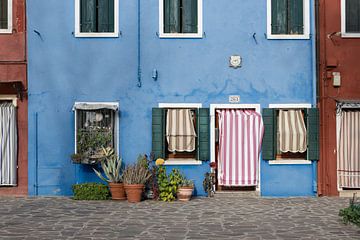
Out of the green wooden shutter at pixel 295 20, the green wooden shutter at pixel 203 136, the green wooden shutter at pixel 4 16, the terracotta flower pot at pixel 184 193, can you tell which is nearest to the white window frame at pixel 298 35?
the green wooden shutter at pixel 295 20

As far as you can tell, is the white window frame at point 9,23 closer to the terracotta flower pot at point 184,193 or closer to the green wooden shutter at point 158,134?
the green wooden shutter at point 158,134

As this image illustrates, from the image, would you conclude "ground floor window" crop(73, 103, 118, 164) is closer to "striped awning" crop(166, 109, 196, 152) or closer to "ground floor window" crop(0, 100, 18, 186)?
"striped awning" crop(166, 109, 196, 152)

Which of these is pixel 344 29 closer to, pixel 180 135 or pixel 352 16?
pixel 352 16

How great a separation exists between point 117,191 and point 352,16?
771cm

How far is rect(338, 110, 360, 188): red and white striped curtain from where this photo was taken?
15.8 m

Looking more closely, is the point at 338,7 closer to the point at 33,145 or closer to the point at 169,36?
the point at 169,36

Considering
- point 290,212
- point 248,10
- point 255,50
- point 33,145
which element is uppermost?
point 248,10

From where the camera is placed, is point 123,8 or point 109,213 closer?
point 109,213

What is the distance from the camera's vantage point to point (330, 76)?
51.7ft

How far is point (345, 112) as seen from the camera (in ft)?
52.0

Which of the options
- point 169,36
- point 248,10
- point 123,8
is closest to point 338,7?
point 248,10

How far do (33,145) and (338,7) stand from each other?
346 inches

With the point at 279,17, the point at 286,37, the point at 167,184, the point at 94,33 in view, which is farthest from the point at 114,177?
the point at 279,17

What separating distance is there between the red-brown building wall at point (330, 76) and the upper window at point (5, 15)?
811 centimetres
